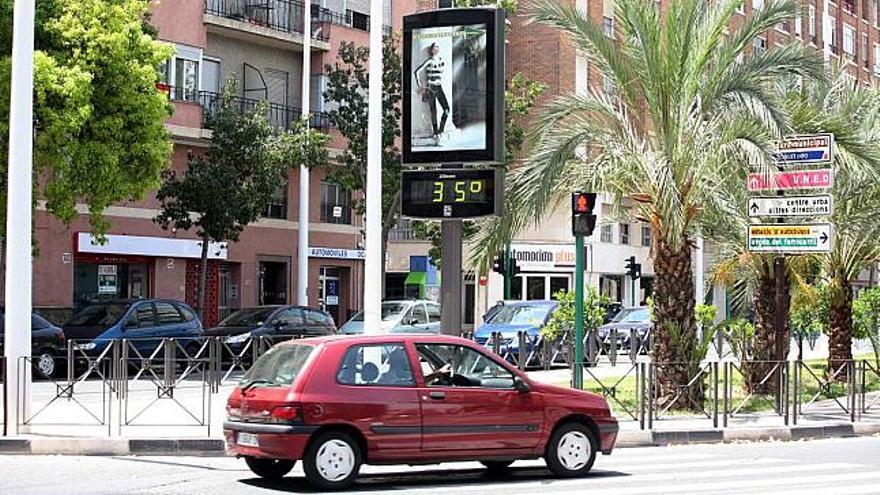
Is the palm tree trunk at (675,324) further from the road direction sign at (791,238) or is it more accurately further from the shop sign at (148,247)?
the shop sign at (148,247)

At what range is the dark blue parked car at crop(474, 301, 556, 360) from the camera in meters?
30.0

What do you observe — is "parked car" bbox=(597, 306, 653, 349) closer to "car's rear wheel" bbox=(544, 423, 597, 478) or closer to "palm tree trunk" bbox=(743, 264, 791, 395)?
"palm tree trunk" bbox=(743, 264, 791, 395)

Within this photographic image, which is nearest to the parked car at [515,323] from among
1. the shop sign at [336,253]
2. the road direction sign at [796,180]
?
the shop sign at [336,253]

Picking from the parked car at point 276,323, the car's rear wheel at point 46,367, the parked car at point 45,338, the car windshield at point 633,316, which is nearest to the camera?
the car's rear wheel at point 46,367

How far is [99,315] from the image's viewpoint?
28062 millimetres

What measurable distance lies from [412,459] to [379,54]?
26.8 feet

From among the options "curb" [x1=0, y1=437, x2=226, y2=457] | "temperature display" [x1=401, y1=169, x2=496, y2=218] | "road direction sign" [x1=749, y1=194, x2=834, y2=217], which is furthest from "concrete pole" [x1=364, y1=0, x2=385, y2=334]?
"road direction sign" [x1=749, y1=194, x2=834, y2=217]

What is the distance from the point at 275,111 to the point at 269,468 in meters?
28.8

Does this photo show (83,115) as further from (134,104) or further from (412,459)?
(412,459)

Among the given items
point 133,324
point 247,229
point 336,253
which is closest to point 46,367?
point 133,324

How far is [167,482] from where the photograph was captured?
41.9ft

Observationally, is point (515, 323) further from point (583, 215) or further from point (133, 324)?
point (583, 215)

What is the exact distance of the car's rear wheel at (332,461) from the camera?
11.9m

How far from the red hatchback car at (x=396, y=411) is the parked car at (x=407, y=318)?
1808 centimetres
